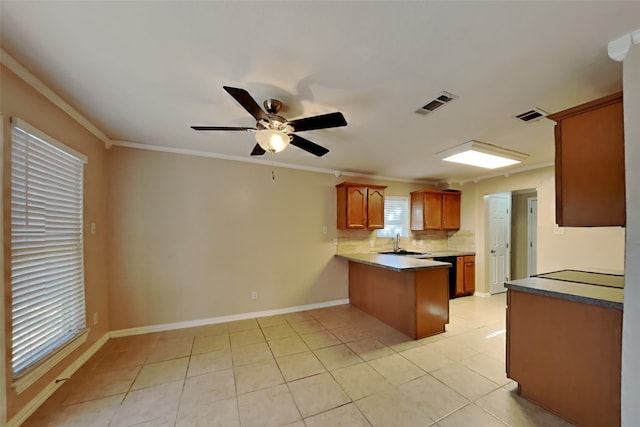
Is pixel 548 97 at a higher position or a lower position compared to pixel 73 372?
higher

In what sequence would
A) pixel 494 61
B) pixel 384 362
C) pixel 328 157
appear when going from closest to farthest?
pixel 494 61 < pixel 384 362 < pixel 328 157

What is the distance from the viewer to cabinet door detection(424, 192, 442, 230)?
191 inches

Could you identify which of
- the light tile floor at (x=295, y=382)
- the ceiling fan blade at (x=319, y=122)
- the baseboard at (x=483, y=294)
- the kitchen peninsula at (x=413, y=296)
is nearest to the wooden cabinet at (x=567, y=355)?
the light tile floor at (x=295, y=382)

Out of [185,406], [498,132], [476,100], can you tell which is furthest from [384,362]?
[498,132]

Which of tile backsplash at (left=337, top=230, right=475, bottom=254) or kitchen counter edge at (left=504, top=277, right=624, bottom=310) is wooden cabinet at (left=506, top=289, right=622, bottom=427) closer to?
kitchen counter edge at (left=504, top=277, right=624, bottom=310)

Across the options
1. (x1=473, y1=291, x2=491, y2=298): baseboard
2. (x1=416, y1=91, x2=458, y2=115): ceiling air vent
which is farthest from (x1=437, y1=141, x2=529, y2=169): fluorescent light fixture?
(x1=473, y1=291, x2=491, y2=298): baseboard

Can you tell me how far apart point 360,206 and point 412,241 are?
1.69 metres

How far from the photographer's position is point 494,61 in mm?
1507

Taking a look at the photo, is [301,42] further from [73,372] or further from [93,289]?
[73,372]

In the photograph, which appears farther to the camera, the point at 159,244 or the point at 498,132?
the point at 159,244

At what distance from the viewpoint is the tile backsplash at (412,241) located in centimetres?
450

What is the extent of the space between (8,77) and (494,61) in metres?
3.16

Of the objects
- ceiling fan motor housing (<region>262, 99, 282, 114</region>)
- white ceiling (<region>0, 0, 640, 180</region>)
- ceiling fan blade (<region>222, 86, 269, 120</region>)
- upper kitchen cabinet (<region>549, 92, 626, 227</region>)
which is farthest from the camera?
ceiling fan motor housing (<region>262, 99, 282, 114</region>)

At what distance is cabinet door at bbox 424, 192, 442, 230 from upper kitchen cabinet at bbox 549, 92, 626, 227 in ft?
10.1
